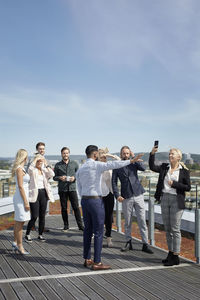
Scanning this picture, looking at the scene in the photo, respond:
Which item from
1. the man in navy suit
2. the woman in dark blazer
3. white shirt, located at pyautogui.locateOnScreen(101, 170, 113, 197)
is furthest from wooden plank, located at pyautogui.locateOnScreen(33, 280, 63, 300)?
white shirt, located at pyautogui.locateOnScreen(101, 170, 113, 197)

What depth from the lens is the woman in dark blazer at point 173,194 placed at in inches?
194

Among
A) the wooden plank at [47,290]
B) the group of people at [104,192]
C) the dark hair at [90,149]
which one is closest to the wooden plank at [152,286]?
the group of people at [104,192]

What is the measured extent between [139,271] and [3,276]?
6.10 feet

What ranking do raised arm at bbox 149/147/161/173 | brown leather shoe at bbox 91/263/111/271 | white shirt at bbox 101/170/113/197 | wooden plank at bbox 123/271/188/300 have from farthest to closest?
white shirt at bbox 101/170/113/197 < raised arm at bbox 149/147/161/173 < brown leather shoe at bbox 91/263/111/271 < wooden plank at bbox 123/271/188/300

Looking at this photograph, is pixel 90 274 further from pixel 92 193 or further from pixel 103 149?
pixel 103 149

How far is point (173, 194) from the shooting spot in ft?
16.3

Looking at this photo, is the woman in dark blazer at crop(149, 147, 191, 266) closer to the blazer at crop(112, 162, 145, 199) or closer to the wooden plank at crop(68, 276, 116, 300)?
the blazer at crop(112, 162, 145, 199)

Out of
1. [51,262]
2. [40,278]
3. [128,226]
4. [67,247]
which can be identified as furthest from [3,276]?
[128,226]

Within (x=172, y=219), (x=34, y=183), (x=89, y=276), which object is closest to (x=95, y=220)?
(x=89, y=276)

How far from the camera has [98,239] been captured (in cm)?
468

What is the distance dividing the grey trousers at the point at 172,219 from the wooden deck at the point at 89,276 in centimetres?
35

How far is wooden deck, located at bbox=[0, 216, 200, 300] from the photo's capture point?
3.88 metres

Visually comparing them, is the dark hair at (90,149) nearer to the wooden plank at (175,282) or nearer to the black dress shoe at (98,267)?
the black dress shoe at (98,267)

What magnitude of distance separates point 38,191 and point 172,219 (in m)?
2.68
